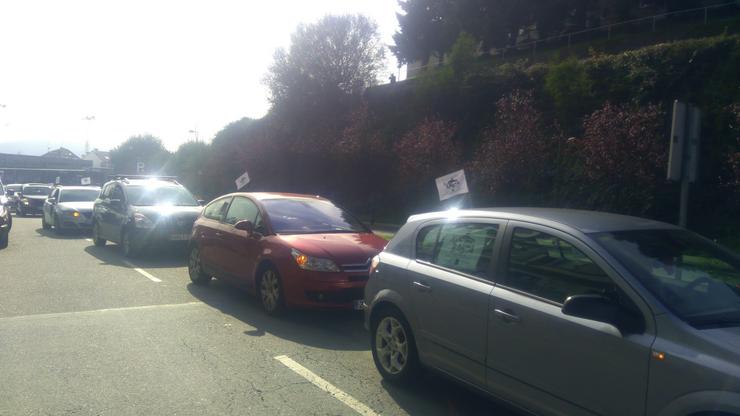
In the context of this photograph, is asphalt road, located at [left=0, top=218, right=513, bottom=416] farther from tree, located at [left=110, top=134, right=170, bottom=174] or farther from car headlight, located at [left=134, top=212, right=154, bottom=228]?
tree, located at [left=110, top=134, right=170, bottom=174]

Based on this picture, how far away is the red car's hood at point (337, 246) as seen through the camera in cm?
754

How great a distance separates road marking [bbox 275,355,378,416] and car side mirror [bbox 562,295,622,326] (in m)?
1.93

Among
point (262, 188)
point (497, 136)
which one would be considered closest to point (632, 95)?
point (497, 136)

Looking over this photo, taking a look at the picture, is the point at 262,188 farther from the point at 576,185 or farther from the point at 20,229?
the point at 576,185

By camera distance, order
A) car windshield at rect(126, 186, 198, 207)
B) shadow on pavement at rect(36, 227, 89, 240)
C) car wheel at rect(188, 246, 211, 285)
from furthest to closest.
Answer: shadow on pavement at rect(36, 227, 89, 240)
car windshield at rect(126, 186, 198, 207)
car wheel at rect(188, 246, 211, 285)

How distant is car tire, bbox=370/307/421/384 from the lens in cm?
525

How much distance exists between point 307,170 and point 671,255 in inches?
1162

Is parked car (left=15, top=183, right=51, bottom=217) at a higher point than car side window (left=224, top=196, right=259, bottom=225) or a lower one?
lower

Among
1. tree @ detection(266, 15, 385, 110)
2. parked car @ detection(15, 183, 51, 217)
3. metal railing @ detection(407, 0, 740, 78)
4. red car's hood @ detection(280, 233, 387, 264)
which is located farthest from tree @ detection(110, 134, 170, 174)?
red car's hood @ detection(280, 233, 387, 264)

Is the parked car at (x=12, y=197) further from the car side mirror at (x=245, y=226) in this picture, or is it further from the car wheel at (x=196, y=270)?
the car side mirror at (x=245, y=226)

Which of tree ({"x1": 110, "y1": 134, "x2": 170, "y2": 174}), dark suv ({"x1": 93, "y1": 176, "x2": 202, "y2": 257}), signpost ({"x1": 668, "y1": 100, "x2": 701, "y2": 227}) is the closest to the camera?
signpost ({"x1": 668, "y1": 100, "x2": 701, "y2": 227})

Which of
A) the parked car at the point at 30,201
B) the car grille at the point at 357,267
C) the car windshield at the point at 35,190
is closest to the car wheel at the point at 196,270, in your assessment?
the car grille at the point at 357,267

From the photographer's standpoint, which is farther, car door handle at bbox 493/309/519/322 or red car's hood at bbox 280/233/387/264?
red car's hood at bbox 280/233/387/264

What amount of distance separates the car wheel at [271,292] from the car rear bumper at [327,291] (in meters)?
0.34
